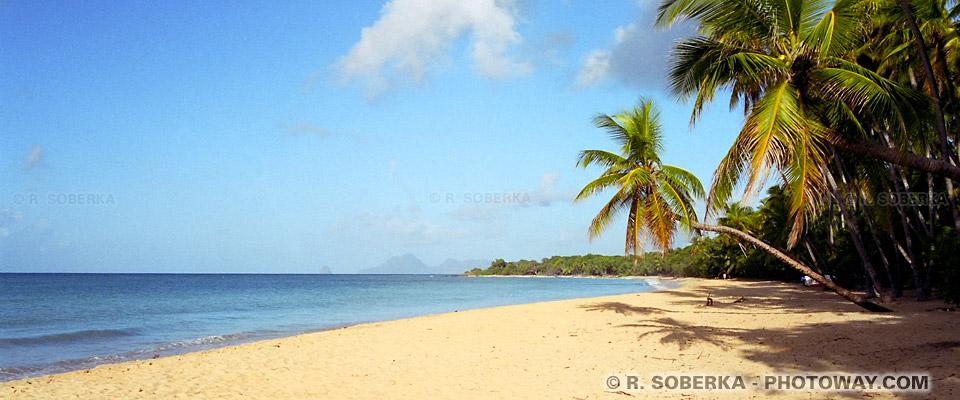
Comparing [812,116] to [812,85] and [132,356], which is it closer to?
[812,85]

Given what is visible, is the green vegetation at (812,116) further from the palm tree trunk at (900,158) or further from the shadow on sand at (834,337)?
the shadow on sand at (834,337)

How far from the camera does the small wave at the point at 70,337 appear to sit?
13.8m

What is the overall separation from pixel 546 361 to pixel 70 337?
1480cm

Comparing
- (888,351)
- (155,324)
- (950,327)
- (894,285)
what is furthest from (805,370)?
(155,324)

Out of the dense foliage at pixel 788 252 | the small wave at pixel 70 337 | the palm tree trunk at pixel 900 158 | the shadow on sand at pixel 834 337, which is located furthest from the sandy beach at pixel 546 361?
the small wave at pixel 70 337

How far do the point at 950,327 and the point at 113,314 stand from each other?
28.0 metres

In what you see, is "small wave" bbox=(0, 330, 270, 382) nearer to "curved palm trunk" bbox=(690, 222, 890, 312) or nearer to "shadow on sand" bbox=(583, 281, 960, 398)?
"shadow on sand" bbox=(583, 281, 960, 398)

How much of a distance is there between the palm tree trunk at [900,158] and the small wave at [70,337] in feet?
60.2

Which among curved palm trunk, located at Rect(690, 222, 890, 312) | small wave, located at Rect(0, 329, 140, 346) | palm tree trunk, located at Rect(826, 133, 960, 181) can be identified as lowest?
small wave, located at Rect(0, 329, 140, 346)
